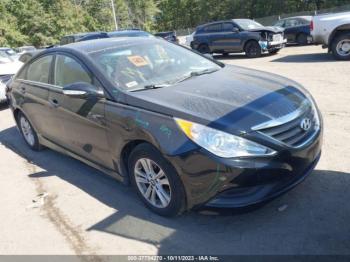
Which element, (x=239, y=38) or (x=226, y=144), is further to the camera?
(x=239, y=38)

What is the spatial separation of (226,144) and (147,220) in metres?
1.22

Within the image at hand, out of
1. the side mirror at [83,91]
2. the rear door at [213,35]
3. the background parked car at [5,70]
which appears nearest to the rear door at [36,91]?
the side mirror at [83,91]

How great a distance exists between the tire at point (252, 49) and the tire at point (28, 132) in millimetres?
11070

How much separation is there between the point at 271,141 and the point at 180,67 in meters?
1.76

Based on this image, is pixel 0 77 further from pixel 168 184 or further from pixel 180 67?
pixel 168 184

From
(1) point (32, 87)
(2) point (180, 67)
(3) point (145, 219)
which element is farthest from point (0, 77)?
(3) point (145, 219)

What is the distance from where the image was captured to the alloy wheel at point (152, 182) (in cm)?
362

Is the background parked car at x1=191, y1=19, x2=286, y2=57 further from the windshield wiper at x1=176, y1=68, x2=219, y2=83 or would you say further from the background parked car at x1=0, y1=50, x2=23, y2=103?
the windshield wiper at x1=176, y1=68, x2=219, y2=83

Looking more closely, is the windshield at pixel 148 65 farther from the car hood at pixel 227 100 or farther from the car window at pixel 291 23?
the car window at pixel 291 23

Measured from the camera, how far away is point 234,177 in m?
3.13

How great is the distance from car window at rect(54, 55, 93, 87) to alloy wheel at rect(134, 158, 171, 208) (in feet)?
3.84

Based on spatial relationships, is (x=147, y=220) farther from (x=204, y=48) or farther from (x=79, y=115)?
(x=204, y=48)

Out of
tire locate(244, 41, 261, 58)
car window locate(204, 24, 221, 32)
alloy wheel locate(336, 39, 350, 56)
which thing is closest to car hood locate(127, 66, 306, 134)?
alloy wheel locate(336, 39, 350, 56)

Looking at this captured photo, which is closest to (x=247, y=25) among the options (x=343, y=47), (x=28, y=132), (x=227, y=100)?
(x=343, y=47)
